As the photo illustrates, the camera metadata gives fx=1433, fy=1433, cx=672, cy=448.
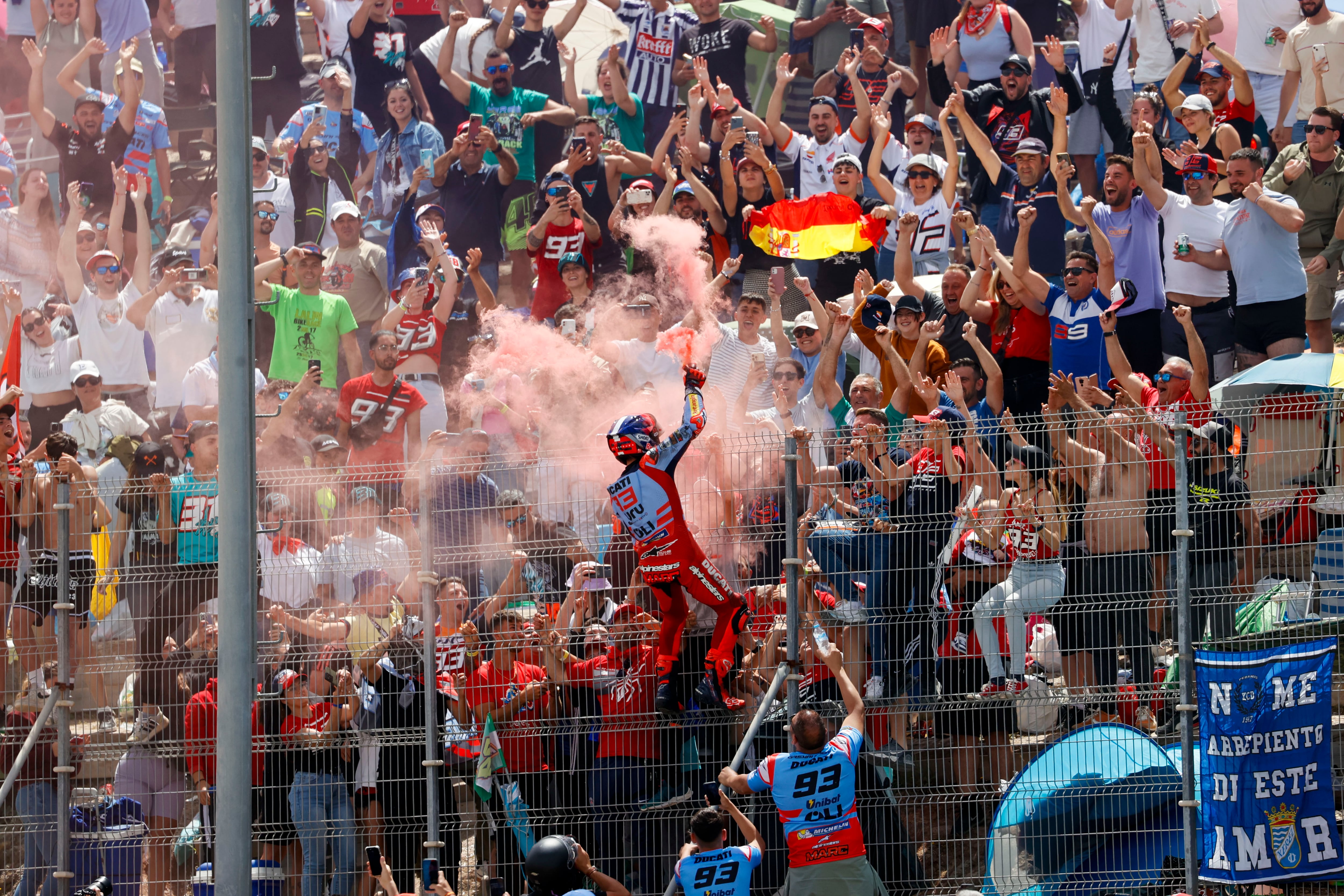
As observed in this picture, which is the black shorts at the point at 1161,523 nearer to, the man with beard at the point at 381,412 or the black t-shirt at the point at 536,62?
the man with beard at the point at 381,412

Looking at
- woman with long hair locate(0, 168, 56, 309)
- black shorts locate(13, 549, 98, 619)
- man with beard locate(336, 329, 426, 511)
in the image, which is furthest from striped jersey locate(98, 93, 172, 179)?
black shorts locate(13, 549, 98, 619)

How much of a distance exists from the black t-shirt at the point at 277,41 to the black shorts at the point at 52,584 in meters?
9.04

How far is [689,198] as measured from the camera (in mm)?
13039

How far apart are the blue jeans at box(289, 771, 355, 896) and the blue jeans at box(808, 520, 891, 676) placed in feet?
9.77

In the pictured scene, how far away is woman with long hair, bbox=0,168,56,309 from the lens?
1417 cm

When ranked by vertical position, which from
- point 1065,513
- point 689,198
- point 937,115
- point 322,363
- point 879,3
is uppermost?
point 879,3

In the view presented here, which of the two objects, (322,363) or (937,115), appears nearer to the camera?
(322,363)

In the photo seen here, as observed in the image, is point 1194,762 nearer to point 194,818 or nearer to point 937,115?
point 194,818

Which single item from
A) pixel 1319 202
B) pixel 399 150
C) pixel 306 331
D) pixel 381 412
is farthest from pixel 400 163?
pixel 1319 202

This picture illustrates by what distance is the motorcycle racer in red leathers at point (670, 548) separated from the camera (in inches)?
308

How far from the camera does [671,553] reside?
26.1 ft

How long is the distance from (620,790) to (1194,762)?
9.86 feet

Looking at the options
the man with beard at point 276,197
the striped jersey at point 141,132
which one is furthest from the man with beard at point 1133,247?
the striped jersey at point 141,132

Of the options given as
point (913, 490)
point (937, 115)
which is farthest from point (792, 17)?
point (913, 490)
